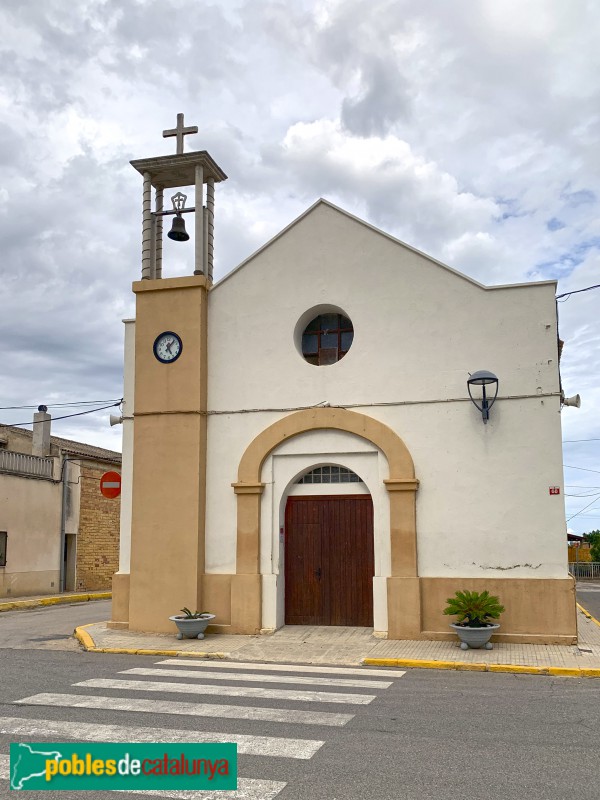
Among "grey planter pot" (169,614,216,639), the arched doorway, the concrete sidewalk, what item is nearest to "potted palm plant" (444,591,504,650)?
the concrete sidewalk

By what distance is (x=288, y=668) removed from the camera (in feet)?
34.4

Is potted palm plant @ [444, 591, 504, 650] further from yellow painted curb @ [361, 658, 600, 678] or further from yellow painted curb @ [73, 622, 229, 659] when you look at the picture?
yellow painted curb @ [73, 622, 229, 659]

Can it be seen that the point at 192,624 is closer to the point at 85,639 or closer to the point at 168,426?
the point at 85,639

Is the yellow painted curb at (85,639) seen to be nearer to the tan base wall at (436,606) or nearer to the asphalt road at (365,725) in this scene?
the tan base wall at (436,606)

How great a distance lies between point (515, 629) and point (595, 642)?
1365mm

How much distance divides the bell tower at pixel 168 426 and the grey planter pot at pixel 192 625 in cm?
59

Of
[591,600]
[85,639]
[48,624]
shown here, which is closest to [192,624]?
[85,639]

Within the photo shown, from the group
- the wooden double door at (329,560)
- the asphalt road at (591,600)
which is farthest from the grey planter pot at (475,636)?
the asphalt road at (591,600)

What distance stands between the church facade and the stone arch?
29 mm

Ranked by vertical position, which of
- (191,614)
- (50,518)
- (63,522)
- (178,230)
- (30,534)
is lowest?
(191,614)

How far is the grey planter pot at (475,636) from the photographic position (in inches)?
448

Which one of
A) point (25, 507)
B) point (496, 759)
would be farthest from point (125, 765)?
point (25, 507)

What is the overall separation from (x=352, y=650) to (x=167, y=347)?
21.7 feet

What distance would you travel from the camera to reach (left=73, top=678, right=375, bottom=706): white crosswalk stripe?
Result: 827cm
